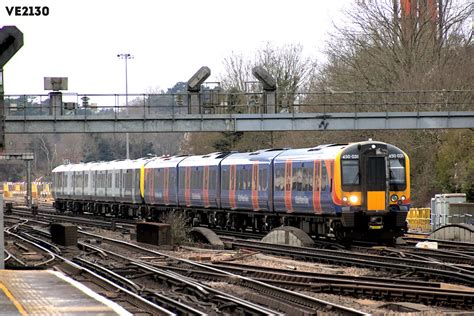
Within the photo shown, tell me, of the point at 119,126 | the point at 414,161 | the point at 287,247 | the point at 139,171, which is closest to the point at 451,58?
the point at 414,161

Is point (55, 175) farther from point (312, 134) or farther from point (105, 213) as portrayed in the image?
point (312, 134)

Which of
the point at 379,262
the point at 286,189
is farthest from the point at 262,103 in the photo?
the point at 379,262

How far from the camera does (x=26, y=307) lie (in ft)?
41.9

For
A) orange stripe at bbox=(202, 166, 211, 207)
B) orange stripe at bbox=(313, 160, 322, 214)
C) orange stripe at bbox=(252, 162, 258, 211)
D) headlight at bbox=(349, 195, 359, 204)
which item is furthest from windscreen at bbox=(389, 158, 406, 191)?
orange stripe at bbox=(202, 166, 211, 207)

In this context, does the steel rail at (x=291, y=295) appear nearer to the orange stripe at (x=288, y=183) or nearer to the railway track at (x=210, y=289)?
the railway track at (x=210, y=289)

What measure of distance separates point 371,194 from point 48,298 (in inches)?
590

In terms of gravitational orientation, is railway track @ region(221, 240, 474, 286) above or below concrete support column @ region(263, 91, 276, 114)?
below

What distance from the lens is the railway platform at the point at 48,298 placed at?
491 inches

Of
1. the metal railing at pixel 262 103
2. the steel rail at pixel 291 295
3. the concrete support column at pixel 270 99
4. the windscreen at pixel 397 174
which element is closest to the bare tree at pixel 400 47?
the metal railing at pixel 262 103

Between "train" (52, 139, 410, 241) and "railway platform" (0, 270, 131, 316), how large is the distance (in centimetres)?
1194

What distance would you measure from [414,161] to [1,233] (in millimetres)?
33153

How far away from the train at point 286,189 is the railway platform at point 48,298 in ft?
39.2

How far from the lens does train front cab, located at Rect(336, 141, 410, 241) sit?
88.9 ft

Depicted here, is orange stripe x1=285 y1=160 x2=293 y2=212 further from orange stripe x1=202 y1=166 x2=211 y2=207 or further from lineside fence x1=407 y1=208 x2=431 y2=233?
lineside fence x1=407 y1=208 x2=431 y2=233
